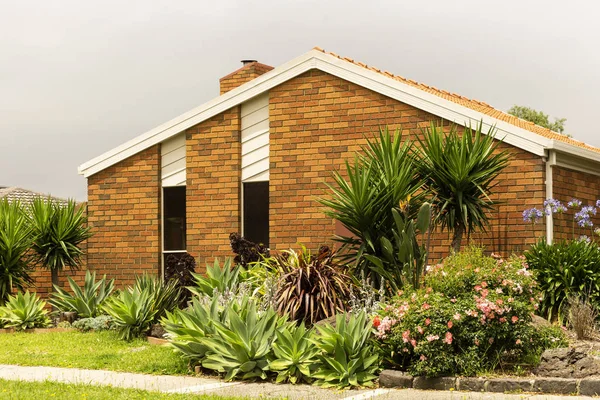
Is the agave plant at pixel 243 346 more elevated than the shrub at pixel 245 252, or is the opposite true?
the shrub at pixel 245 252

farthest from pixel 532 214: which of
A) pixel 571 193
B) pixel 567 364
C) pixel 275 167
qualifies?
pixel 567 364

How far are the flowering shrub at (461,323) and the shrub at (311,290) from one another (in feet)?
6.13

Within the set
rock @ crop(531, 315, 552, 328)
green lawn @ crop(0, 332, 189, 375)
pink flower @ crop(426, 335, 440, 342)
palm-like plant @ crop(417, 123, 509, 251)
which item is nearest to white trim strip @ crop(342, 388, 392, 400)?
pink flower @ crop(426, 335, 440, 342)

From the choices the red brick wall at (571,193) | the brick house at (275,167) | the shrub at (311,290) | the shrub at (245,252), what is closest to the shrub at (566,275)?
the brick house at (275,167)

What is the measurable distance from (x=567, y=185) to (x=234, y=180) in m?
6.89

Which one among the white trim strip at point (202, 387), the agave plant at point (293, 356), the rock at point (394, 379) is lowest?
the white trim strip at point (202, 387)

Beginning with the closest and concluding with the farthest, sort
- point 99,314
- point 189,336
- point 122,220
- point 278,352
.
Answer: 1. point 278,352
2. point 189,336
3. point 99,314
4. point 122,220

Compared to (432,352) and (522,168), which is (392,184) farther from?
(432,352)

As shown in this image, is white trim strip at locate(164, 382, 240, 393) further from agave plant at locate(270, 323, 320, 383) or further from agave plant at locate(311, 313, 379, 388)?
agave plant at locate(311, 313, 379, 388)

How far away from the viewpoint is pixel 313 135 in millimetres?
19000

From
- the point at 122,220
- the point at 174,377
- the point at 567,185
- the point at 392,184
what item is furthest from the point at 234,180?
the point at 174,377

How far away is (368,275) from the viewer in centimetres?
1517

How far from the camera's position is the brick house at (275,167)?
1712 centimetres

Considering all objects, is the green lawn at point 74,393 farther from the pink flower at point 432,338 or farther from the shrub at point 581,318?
the shrub at point 581,318
